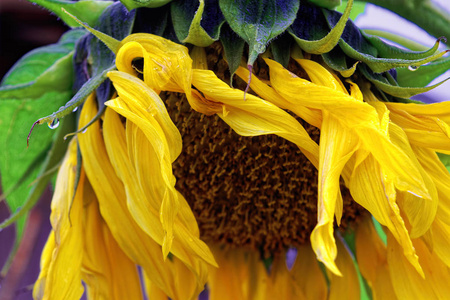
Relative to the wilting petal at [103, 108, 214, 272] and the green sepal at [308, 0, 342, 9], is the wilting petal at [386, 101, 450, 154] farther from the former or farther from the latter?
the wilting petal at [103, 108, 214, 272]

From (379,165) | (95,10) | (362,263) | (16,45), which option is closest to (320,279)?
(362,263)

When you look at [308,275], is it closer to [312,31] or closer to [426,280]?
[426,280]

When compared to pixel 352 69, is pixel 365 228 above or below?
below

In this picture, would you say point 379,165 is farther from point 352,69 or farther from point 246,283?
point 246,283

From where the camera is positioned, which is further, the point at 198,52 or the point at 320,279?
the point at 320,279

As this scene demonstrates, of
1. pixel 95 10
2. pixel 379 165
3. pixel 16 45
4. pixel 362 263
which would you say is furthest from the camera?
pixel 16 45

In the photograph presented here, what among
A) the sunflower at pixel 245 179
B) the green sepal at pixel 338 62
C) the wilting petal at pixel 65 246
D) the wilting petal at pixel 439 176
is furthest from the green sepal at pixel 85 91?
the wilting petal at pixel 439 176

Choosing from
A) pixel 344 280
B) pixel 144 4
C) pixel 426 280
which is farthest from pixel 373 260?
pixel 144 4
